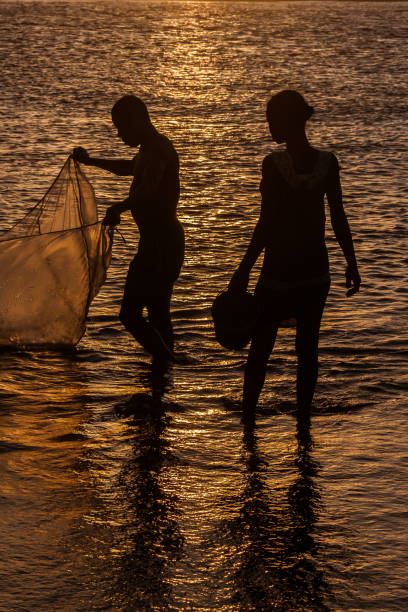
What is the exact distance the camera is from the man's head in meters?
5.84

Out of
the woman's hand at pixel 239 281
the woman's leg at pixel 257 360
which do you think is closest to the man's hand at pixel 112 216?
the woman's hand at pixel 239 281

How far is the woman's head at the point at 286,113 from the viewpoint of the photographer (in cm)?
501

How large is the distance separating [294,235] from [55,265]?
1953 millimetres

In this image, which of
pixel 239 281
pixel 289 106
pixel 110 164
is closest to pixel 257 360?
pixel 239 281

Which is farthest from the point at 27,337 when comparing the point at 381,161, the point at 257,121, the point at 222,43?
the point at 222,43

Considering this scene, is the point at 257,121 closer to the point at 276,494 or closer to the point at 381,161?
the point at 381,161

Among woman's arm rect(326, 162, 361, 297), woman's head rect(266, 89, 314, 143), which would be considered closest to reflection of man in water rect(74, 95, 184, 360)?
woman's head rect(266, 89, 314, 143)

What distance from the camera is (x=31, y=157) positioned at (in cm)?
1354

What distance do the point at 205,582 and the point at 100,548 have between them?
51 cm

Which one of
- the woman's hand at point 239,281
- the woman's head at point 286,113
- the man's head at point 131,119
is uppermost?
the woman's head at point 286,113

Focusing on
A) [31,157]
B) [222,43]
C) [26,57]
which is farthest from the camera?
[222,43]

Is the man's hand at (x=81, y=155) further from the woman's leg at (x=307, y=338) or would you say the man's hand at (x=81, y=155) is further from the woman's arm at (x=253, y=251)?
the woman's leg at (x=307, y=338)

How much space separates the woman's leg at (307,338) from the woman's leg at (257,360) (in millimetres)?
145

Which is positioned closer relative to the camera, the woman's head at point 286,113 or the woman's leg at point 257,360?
the woman's head at point 286,113
